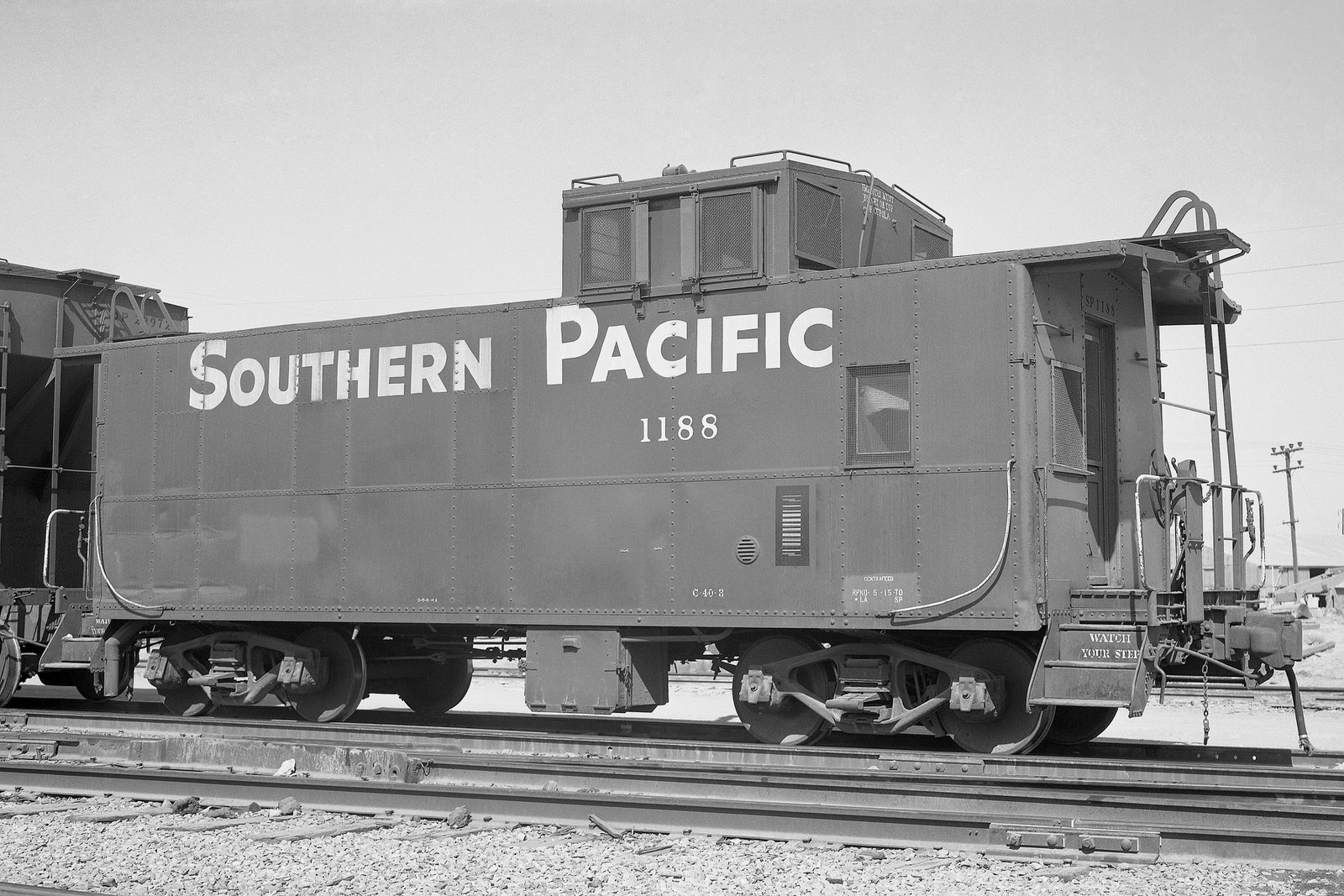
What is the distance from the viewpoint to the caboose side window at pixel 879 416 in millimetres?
10508

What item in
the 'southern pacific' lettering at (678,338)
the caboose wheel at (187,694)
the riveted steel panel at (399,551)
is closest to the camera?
the 'southern pacific' lettering at (678,338)

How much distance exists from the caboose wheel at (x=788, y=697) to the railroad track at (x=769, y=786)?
3.18 feet

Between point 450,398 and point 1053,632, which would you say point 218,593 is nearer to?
point 450,398

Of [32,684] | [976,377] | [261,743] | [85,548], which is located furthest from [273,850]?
[32,684]

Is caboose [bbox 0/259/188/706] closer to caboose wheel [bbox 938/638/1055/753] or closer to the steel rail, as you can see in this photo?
the steel rail

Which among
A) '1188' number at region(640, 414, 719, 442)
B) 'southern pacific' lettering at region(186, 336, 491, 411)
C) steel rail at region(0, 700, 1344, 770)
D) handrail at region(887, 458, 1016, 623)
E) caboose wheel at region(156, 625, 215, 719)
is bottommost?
steel rail at region(0, 700, 1344, 770)

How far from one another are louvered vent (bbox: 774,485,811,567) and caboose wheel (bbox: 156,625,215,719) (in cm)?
653

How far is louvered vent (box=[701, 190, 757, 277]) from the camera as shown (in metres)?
11.2

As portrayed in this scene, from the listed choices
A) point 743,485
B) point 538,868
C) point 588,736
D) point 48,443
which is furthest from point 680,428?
point 48,443

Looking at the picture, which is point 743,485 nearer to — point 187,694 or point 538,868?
point 538,868

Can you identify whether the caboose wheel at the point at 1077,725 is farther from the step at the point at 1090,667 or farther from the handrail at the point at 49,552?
the handrail at the point at 49,552

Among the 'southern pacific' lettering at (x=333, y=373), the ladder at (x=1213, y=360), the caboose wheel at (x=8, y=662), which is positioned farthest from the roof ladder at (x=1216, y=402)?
the caboose wheel at (x=8, y=662)

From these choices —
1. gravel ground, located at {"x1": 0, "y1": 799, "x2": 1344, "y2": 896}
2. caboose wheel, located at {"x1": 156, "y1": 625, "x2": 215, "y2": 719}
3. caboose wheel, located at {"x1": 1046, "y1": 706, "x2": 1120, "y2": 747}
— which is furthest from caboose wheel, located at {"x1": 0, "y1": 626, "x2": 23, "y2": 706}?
caboose wheel, located at {"x1": 1046, "y1": 706, "x2": 1120, "y2": 747}

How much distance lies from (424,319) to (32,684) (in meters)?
11.6
